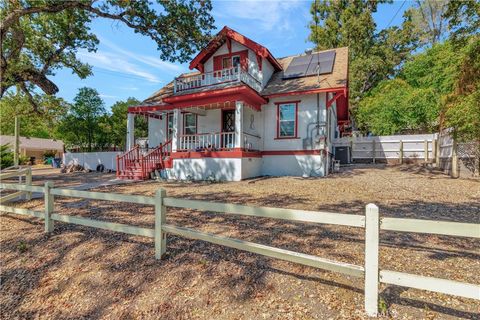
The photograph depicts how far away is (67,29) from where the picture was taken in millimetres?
13172


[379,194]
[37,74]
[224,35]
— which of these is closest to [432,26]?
[224,35]

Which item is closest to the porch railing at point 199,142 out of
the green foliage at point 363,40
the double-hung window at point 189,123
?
the double-hung window at point 189,123

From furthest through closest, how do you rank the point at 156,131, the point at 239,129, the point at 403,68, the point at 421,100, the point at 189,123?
1. the point at 403,68
2. the point at 421,100
3. the point at 156,131
4. the point at 189,123
5. the point at 239,129

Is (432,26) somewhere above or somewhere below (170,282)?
above

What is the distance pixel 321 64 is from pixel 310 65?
0.62 meters

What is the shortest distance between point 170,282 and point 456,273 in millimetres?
3628

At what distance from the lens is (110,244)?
4.51 meters

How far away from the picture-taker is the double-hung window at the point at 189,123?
49.3 ft

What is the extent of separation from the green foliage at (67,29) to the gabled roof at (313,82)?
4.08m

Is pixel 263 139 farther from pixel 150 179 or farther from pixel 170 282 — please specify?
pixel 170 282

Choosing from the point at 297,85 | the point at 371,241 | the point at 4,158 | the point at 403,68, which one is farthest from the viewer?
the point at 403,68

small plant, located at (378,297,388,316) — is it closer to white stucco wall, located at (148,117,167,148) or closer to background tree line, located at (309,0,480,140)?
background tree line, located at (309,0,480,140)

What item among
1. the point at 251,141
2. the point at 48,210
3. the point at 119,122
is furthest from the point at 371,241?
the point at 119,122

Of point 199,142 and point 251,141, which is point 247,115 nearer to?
point 251,141
